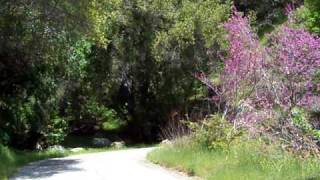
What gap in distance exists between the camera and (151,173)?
17.6m

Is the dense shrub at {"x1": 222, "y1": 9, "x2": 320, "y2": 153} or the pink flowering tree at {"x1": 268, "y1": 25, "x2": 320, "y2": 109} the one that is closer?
the dense shrub at {"x1": 222, "y1": 9, "x2": 320, "y2": 153}

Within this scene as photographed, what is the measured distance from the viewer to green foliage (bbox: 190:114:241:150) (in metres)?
17.4

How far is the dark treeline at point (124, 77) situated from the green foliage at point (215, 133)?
972 centimetres

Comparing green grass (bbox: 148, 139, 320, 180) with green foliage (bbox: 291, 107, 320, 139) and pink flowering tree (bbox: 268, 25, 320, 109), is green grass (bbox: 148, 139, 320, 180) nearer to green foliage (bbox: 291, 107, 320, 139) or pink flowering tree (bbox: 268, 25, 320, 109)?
green foliage (bbox: 291, 107, 320, 139)

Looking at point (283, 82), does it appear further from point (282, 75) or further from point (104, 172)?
point (104, 172)

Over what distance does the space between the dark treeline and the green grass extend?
1012cm

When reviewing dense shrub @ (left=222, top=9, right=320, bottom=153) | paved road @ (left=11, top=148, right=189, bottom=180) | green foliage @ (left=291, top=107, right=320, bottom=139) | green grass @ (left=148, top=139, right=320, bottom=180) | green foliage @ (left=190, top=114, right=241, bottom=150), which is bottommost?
paved road @ (left=11, top=148, right=189, bottom=180)

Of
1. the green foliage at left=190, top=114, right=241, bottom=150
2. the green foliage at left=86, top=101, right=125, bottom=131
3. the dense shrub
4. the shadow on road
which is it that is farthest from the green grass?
the green foliage at left=86, top=101, right=125, bottom=131

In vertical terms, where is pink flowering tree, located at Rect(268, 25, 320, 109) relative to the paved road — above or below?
above

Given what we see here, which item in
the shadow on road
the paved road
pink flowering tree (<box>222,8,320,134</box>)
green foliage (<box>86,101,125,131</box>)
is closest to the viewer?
pink flowering tree (<box>222,8,320,134</box>)

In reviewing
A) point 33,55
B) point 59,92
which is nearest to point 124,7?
point 59,92

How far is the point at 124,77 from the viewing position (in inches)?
1508

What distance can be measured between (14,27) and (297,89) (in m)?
9.98

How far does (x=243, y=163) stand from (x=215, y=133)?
132 inches
